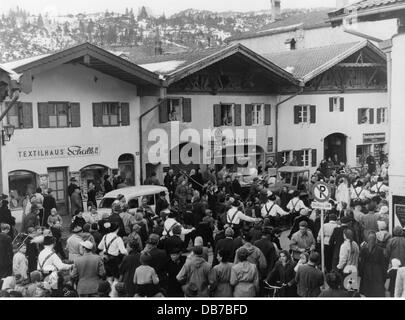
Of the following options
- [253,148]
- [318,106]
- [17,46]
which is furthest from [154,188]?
[318,106]

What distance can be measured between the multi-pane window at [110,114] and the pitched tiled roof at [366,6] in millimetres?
10716

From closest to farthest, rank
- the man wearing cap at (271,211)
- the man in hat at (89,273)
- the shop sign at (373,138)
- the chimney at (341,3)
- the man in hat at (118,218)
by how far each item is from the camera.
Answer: the man in hat at (89,273) < the man in hat at (118,218) < the chimney at (341,3) < the man wearing cap at (271,211) < the shop sign at (373,138)

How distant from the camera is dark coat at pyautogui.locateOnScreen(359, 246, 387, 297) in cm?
998

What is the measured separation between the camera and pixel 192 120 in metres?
23.6

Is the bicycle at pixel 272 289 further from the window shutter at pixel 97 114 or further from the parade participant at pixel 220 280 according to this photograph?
the window shutter at pixel 97 114

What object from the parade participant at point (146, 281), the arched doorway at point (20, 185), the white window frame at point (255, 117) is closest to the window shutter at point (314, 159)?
the white window frame at point (255, 117)

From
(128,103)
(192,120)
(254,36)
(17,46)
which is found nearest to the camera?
(17,46)

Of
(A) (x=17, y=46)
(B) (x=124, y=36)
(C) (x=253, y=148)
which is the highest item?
(B) (x=124, y=36)

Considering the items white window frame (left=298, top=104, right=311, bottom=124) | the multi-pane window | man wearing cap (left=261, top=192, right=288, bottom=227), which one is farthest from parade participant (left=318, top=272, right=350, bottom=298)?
white window frame (left=298, top=104, right=311, bottom=124)

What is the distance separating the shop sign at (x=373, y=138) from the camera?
95.7ft

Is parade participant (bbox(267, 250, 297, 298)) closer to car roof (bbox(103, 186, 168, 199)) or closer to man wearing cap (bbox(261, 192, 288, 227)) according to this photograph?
man wearing cap (bbox(261, 192, 288, 227))

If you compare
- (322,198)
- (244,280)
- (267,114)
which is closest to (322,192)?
(322,198)
